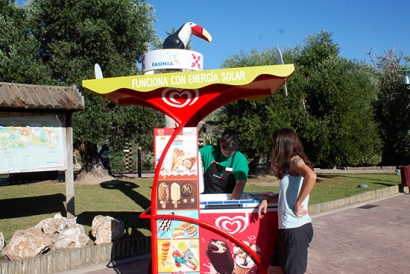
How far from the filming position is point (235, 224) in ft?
12.6

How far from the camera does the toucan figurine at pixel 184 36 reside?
652cm

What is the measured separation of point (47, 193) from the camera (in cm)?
1263

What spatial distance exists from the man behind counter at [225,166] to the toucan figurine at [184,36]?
7.48 ft

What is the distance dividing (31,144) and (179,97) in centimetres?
385

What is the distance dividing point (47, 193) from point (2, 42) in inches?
224

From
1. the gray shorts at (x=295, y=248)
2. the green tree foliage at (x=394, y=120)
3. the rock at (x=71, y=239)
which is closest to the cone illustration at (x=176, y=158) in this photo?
the gray shorts at (x=295, y=248)

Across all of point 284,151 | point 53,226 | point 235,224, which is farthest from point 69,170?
point 284,151

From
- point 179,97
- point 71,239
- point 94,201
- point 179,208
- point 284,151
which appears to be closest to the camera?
point 284,151

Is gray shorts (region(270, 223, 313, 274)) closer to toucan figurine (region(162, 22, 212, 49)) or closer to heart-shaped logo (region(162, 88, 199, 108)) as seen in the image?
heart-shaped logo (region(162, 88, 199, 108))

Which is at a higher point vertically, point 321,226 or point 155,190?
point 155,190

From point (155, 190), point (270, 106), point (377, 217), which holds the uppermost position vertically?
point (270, 106)

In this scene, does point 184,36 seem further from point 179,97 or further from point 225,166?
point 225,166

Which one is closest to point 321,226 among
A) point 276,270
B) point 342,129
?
point 276,270

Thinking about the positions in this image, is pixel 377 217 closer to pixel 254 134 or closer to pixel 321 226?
pixel 321 226
